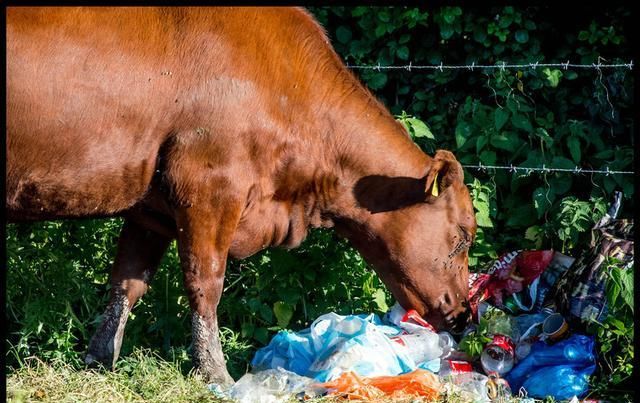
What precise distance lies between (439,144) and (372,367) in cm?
241

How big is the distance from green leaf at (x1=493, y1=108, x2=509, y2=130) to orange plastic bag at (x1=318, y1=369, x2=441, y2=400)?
228 centimetres

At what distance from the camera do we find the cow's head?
18.7ft

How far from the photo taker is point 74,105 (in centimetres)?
490

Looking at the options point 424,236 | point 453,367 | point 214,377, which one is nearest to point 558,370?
point 453,367

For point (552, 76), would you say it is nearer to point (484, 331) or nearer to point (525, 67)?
point (525, 67)

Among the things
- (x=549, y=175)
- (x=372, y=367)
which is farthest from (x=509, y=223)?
(x=372, y=367)

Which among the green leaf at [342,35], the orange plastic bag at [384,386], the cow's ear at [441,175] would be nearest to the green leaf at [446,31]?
the green leaf at [342,35]

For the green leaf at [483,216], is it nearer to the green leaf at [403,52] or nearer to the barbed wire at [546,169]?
the barbed wire at [546,169]

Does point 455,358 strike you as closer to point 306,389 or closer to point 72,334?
point 306,389

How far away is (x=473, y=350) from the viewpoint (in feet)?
18.9

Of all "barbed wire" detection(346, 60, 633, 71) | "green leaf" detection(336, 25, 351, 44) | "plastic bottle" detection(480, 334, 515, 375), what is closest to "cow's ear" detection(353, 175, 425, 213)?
"plastic bottle" detection(480, 334, 515, 375)

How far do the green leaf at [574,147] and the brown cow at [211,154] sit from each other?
1.30 m

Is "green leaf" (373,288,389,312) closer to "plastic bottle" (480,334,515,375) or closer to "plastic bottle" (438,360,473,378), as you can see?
"plastic bottle" (438,360,473,378)

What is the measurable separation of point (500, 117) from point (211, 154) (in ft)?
8.79
